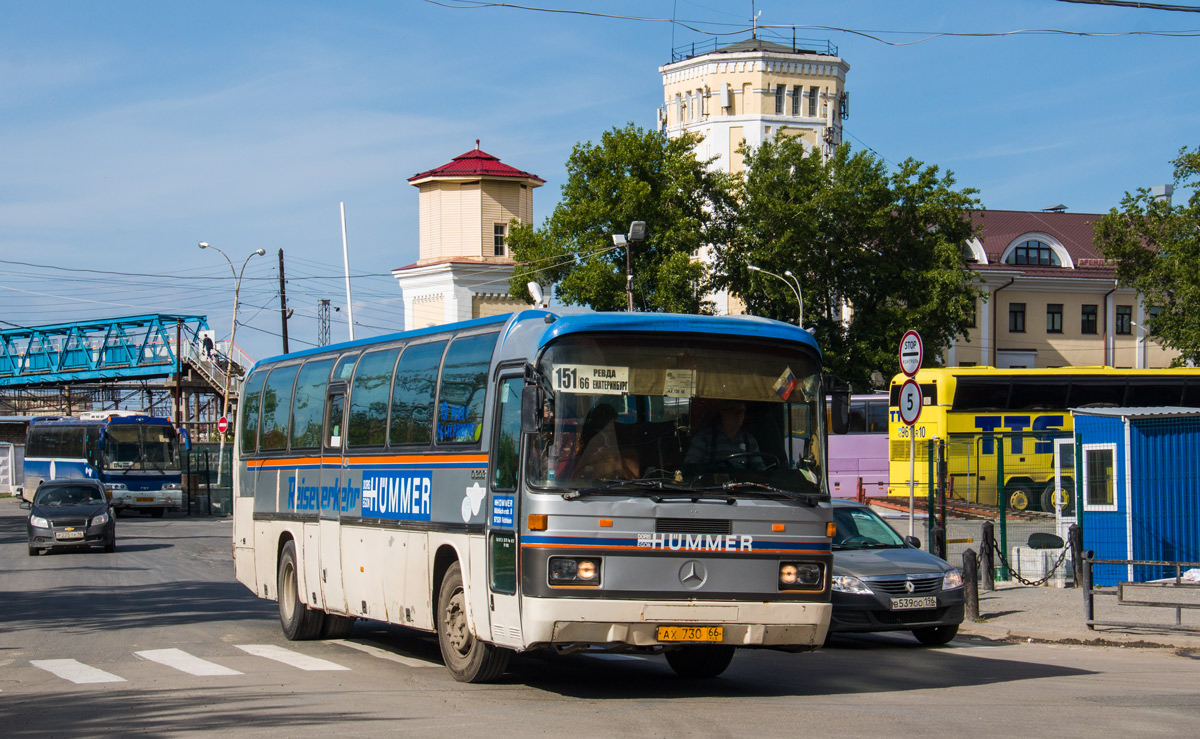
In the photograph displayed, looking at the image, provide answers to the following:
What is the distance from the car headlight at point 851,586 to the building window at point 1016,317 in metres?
65.6

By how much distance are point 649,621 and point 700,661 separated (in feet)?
7.72

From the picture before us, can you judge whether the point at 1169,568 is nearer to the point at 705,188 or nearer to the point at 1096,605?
the point at 1096,605

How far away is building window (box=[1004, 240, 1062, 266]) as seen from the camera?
77.6m

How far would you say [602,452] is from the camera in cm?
984

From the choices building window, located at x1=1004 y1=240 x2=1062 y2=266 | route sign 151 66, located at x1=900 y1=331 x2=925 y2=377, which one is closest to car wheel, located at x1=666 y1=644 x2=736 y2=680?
route sign 151 66, located at x1=900 y1=331 x2=925 y2=377

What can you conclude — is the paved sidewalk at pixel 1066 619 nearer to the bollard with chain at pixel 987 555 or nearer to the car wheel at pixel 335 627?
the bollard with chain at pixel 987 555

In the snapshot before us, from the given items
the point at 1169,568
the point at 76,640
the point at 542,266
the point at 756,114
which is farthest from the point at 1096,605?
the point at 756,114

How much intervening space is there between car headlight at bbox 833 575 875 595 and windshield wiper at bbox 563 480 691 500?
15.9ft

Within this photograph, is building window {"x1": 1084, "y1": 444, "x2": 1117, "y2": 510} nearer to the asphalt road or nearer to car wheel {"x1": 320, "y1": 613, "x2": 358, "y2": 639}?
the asphalt road

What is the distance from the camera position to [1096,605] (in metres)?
17.5

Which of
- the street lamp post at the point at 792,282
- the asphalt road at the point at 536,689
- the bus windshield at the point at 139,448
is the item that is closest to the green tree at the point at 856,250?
the street lamp post at the point at 792,282

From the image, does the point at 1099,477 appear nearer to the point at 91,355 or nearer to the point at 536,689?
the point at 536,689

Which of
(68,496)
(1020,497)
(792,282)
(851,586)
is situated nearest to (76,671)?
(851,586)

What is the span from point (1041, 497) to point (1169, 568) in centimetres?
1586
